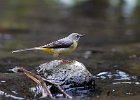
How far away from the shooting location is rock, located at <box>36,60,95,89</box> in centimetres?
763

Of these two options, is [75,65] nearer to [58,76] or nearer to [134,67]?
[58,76]

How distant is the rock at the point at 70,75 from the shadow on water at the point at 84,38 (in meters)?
0.23

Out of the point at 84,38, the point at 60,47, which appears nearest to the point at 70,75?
the point at 60,47

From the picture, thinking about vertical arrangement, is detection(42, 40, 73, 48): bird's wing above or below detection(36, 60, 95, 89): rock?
above

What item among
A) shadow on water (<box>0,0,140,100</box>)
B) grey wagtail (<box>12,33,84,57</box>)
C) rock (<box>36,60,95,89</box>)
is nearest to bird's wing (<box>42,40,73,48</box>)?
grey wagtail (<box>12,33,84,57</box>)

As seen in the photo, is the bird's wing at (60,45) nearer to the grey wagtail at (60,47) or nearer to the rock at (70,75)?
the grey wagtail at (60,47)

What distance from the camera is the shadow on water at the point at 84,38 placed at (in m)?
7.83

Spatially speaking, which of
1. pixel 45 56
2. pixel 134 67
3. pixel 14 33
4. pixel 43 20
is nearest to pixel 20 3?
pixel 43 20

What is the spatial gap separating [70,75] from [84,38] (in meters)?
8.54

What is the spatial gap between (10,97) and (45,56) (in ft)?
15.0

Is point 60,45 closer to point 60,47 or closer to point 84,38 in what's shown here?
point 60,47

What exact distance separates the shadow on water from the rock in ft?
0.75

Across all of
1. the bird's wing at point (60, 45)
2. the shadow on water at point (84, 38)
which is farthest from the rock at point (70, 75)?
the bird's wing at point (60, 45)

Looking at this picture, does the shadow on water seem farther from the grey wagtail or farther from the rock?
the grey wagtail
